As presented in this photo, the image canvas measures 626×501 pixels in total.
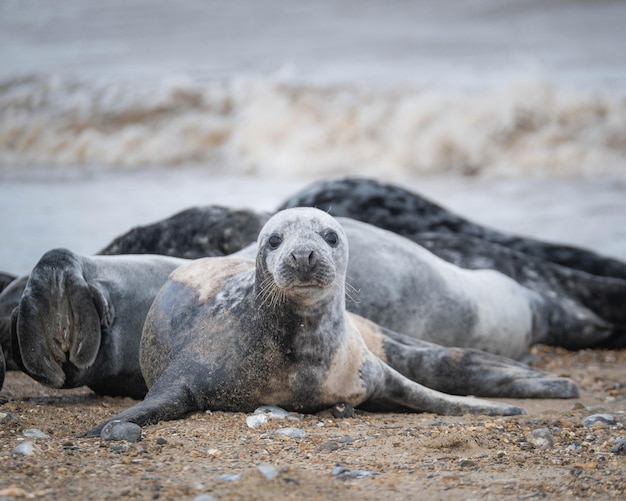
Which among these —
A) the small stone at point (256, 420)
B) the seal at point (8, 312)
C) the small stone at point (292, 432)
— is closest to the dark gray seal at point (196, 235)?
the seal at point (8, 312)

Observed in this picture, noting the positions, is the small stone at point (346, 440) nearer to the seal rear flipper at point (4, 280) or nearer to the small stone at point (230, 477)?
the small stone at point (230, 477)

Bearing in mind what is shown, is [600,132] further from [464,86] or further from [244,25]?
[244,25]

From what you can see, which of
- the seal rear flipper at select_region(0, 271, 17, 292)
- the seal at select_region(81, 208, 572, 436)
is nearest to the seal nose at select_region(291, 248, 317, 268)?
the seal at select_region(81, 208, 572, 436)

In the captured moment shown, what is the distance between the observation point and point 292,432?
3436 mm

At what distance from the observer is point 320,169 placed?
48.3ft

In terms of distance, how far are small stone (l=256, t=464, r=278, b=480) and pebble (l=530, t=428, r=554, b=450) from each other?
39.4 inches

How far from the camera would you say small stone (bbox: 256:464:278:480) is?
276 cm

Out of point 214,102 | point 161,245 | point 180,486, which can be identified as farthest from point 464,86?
point 180,486

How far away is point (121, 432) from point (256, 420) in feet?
1.78

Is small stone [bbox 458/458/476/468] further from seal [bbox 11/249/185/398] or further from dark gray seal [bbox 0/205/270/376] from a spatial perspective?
dark gray seal [bbox 0/205/270/376]

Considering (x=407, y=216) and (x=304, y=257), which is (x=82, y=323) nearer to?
(x=304, y=257)

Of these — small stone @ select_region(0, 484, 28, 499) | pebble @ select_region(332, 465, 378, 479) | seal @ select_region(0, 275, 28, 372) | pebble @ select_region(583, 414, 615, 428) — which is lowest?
pebble @ select_region(583, 414, 615, 428)

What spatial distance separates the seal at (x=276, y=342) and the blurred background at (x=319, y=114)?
445 centimetres

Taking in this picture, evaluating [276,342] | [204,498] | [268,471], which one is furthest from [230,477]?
[276,342]
